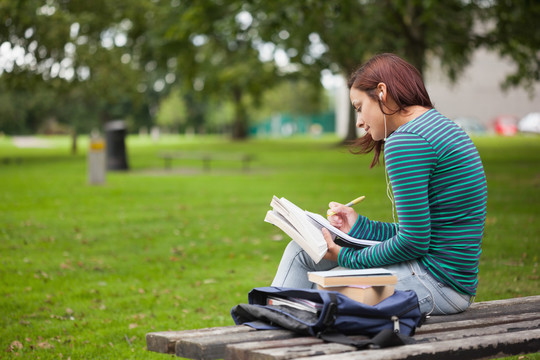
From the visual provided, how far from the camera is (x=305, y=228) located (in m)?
3.14

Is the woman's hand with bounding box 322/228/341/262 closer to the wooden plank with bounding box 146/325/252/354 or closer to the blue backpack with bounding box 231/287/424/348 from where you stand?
the blue backpack with bounding box 231/287/424/348

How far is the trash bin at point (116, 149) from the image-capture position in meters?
22.8

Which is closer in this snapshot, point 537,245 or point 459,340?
point 459,340

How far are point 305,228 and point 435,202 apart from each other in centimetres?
55

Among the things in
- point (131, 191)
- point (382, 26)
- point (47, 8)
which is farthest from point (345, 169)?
point (47, 8)

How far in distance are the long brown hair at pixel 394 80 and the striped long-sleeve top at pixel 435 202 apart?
99 mm

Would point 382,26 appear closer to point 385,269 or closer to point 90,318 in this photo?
point 90,318

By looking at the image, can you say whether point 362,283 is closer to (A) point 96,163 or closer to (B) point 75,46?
(A) point 96,163

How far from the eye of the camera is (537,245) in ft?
28.7

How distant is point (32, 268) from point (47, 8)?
799 inches

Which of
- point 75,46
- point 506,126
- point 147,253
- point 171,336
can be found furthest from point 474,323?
point 506,126

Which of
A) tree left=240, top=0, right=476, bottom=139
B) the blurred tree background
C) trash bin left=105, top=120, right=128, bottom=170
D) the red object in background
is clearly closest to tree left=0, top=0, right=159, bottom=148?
the blurred tree background

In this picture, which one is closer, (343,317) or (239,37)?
(343,317)

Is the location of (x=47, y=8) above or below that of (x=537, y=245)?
above
